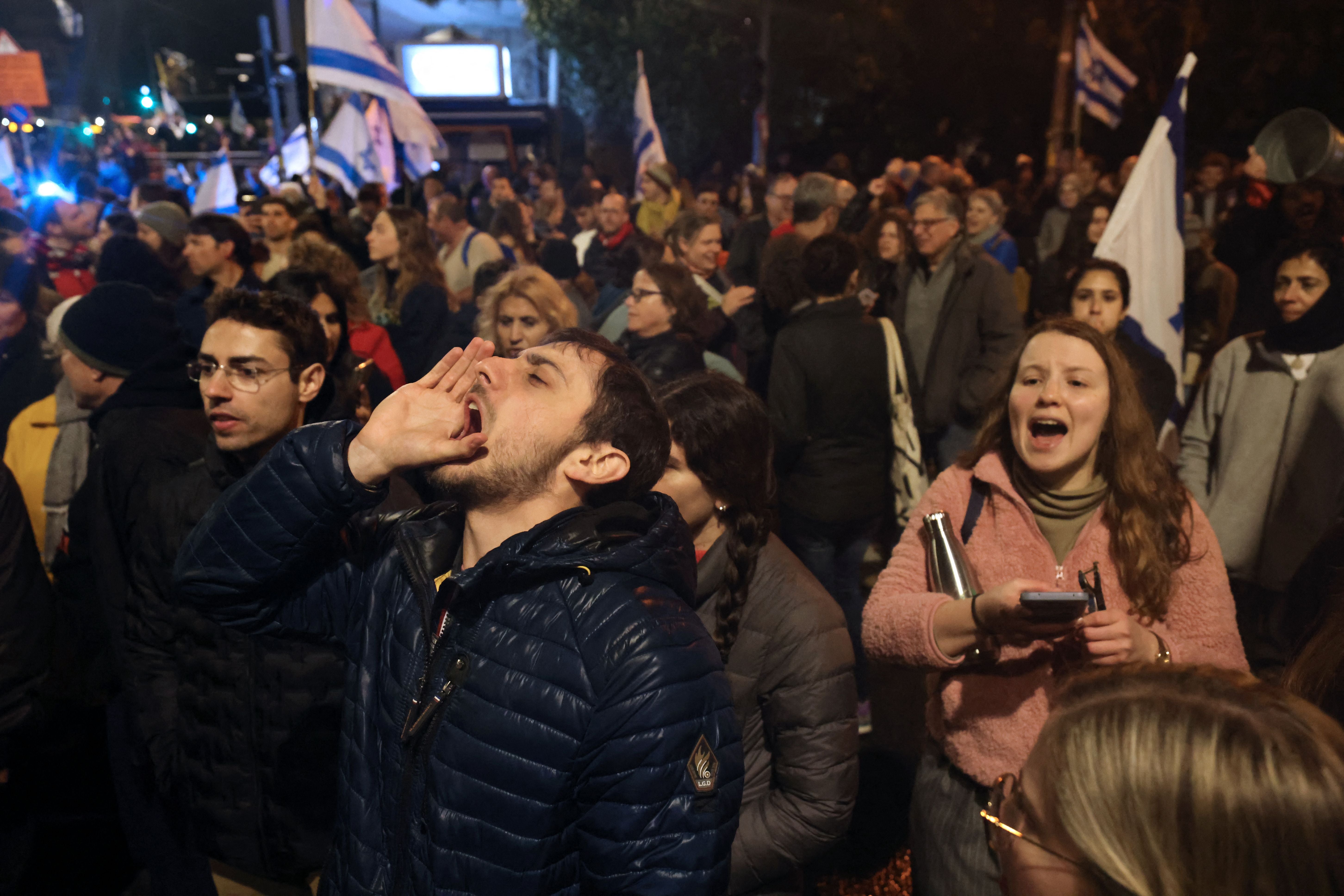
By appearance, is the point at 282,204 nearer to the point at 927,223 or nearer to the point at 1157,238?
the point at 927,223

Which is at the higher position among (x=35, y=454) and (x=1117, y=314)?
(x=1117, y=314)

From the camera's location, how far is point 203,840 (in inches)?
97.6

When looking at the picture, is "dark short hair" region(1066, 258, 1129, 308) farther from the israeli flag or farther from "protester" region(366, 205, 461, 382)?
the israeli flag

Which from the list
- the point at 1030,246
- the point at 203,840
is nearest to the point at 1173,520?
the point at 203,840

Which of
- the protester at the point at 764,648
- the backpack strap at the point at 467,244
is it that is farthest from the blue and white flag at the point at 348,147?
the protester at the point at 764,648

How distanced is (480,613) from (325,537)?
428mm

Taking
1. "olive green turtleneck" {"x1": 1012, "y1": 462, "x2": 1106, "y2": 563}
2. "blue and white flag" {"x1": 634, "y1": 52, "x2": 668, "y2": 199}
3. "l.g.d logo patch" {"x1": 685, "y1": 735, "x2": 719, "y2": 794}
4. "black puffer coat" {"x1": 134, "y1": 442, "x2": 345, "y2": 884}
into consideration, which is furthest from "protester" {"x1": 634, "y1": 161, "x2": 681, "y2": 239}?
"l.g.d logo patch" {"x1": 685, "y1": 735, "x2": 719, "y2": 794}

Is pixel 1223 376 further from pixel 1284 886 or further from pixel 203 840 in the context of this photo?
pixel 203 840

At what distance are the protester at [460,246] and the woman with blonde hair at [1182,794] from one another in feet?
→ 21.9

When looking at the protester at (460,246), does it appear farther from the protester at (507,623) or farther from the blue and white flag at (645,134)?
the protester at (507,623)

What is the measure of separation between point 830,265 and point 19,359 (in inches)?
174

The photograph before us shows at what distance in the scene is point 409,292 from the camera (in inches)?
243

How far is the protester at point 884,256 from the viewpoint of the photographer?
6.29 m

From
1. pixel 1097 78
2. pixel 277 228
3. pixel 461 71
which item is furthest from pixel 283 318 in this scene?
pixel 461 71
